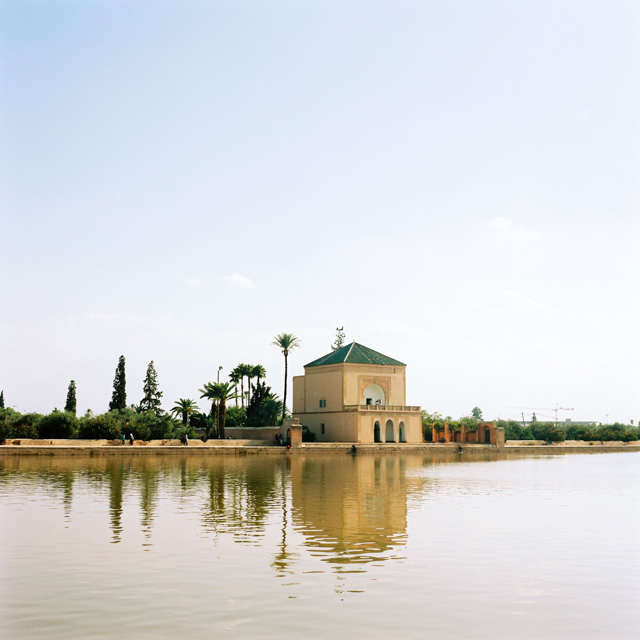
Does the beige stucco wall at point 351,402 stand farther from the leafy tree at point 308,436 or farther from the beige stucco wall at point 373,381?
the leafy tree at point 308,436

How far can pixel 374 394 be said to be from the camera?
62.8 m

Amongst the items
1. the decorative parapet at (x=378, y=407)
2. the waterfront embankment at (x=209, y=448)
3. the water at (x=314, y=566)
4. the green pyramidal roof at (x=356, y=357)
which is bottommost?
the water at (x=314, y=566)

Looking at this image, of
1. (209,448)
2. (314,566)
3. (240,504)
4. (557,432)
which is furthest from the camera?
(557,432)

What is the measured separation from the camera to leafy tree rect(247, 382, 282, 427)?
63.8 m

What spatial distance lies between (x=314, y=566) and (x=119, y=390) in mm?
53041

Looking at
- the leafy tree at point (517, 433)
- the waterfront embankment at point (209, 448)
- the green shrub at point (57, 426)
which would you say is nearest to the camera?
the waterfront embankment at point (209, 448)

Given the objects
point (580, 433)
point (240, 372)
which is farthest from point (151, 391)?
point (580, 433)

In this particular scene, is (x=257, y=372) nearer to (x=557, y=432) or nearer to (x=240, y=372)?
(x=240, y=372)

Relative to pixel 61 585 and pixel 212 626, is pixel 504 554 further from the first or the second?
pixel 61 585

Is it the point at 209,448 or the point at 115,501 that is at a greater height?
the point at 209,448

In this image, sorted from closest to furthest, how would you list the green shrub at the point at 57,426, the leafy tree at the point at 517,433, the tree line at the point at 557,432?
the green shrub at the point at 57,426 → the tree line at the point at 557,432 → the leafy tree at the point at 517,433

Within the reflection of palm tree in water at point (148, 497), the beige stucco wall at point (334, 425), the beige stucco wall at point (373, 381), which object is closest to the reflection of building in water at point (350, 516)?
the reflection of palm tree in water at point (148, 497)

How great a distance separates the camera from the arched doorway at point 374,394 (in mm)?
62312

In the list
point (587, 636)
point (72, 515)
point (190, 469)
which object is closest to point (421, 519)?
point (72, 515)
